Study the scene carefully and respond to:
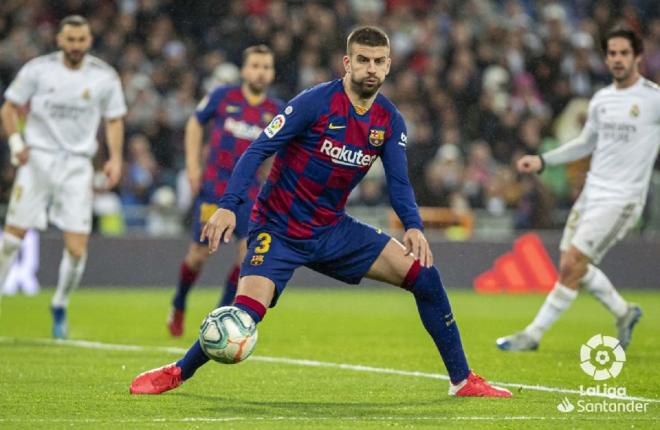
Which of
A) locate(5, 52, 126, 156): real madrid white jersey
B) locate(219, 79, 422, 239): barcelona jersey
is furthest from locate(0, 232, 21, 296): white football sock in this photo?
locate(219, 79, 422, 239): barcelona jersey

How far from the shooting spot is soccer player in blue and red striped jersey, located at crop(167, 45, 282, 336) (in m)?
12.1

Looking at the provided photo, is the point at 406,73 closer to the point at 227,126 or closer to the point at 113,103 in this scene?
the point at 227,126

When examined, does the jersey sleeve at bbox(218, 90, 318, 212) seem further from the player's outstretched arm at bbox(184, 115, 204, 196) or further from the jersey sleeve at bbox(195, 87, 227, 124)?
the jersey sleeve at bbox(195, 87, 227, 124)

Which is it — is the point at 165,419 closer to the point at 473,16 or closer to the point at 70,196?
the point at 70,196

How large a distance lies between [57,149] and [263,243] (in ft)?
14.7

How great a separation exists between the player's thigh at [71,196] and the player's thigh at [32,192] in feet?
0.26

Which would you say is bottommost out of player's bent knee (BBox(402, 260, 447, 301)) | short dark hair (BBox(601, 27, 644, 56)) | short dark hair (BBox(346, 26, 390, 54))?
player's bent knee (BBox(402, 260, 447, 301))

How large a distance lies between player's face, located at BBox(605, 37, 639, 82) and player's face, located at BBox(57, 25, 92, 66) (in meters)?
4.46

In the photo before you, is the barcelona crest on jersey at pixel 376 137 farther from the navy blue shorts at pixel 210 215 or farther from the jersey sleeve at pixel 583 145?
the navy blue shorts at pixel 210 215

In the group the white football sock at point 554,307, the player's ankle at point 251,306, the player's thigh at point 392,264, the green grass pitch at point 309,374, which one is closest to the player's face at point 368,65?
the player's thigh at point 392,264

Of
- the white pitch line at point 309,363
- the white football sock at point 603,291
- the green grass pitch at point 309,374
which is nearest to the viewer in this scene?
the green grass pitch at point 309,374

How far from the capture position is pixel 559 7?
25766 mm

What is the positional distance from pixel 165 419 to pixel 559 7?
2032 centimetres

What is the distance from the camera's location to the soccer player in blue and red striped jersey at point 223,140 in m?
12.1
